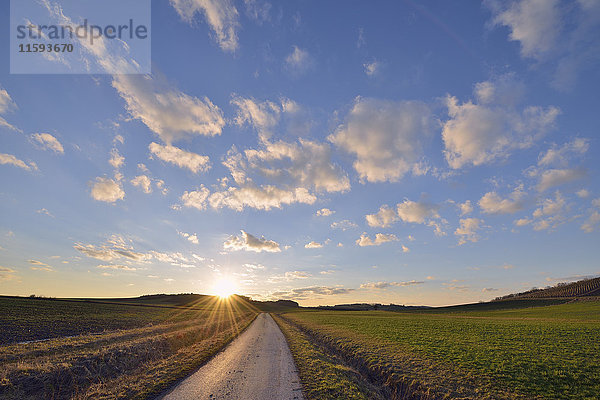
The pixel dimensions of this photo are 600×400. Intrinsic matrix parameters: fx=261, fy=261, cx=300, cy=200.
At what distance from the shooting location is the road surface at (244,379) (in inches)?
486

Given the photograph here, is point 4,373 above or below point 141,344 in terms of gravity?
above

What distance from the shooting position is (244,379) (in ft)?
48.2

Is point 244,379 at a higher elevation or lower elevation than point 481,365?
higher

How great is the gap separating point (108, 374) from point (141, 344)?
24.9ft

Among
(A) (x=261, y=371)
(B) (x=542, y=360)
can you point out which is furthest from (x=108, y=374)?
(B) (x=542, y=360)

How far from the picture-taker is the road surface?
40.5ft

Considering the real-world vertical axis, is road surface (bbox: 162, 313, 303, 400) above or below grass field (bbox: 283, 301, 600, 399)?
above

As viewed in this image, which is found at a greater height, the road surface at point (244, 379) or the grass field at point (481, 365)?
the road surface at point (244, 379)

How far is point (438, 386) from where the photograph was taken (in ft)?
47.8

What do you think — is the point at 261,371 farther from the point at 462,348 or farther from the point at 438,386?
the point at 462,348

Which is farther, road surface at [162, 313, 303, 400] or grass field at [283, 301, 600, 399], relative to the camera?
grass field at [283, 301, 600, 399]

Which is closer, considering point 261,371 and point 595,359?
point 261,371

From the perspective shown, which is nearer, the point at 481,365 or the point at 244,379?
the point at 244,379

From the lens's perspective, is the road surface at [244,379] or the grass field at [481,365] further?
the grass field at [481,365]
